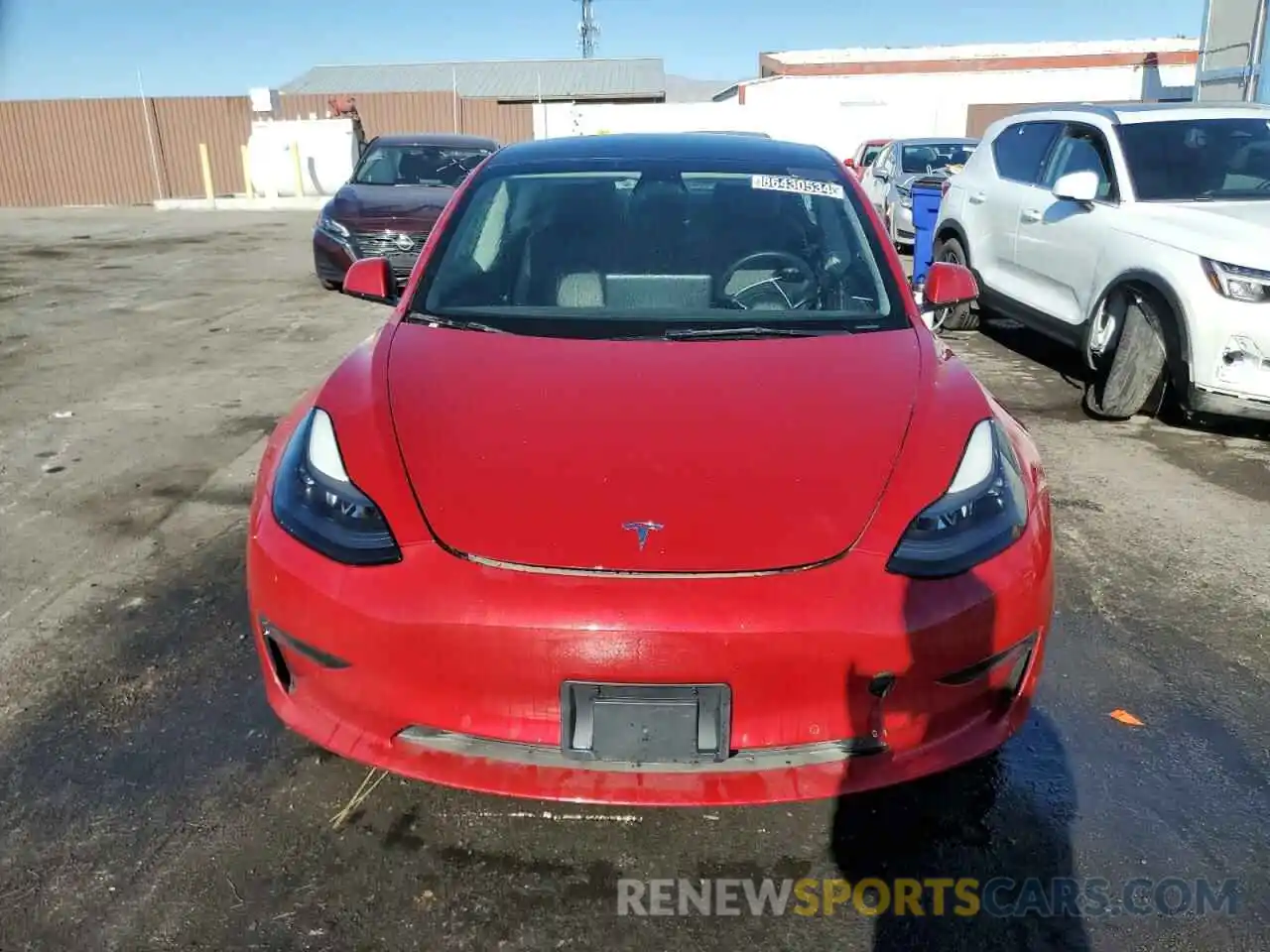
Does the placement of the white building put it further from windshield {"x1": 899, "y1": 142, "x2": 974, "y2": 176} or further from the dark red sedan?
the dark red sedan

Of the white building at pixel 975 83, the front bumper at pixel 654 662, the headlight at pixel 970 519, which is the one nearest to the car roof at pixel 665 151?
the headlight at pixel 970 519

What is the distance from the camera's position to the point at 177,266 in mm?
12930

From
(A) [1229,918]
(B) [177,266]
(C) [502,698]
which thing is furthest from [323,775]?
(B) [177,266]

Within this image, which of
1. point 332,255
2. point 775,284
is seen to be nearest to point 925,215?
point 332,255

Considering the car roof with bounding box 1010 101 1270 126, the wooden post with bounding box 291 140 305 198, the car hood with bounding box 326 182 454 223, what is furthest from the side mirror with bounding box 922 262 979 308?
the wooden post with bounding box 291 140 305 198

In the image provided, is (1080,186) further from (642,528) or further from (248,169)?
(248,169)

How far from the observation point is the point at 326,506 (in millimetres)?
2164

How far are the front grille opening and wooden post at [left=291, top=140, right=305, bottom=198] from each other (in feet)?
76.0

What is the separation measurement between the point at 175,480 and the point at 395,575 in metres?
3.16

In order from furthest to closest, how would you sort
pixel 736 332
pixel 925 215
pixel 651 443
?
1. pixel 925 215
2. pixel 736 332
3. pixel 651 443

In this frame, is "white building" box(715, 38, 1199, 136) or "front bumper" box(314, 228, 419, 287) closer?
"front bumper" box(314, 228, 419, 287)

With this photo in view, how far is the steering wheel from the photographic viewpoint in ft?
10.1

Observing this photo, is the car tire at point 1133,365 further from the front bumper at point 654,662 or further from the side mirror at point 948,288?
the front bumper at point 654,662

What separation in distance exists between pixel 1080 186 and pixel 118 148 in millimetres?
27262
